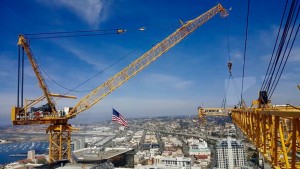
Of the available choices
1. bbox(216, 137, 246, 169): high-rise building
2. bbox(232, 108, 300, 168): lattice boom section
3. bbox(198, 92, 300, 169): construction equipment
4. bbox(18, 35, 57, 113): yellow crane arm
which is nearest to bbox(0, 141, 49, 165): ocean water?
bbox(216, 137, 246, 169): high-rise building

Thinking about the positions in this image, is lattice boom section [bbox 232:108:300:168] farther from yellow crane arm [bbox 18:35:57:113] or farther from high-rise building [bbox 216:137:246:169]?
high-rise building [bbox 216:137:246:169]

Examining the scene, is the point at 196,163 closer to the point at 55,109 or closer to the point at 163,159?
the point at 163,159

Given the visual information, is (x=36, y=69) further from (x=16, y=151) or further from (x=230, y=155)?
(x=16, y=151)

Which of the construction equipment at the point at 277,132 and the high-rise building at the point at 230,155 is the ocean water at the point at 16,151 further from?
the construction equipment at the point at 277,132

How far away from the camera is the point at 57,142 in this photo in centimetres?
2370

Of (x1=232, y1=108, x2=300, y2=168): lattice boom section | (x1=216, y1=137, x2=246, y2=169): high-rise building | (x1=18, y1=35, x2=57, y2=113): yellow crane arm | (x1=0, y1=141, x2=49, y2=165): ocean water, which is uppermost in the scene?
(x1=18, y1=35, x2=57, y2=113): yellow crane arm

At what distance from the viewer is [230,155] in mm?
57219

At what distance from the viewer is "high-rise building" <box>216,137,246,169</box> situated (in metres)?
57.0

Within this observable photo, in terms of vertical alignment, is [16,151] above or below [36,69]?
below

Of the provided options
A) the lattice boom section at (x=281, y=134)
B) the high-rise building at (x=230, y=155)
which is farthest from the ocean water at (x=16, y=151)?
the lattice boom section at (x=281, y=134)

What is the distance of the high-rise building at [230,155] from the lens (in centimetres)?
5697

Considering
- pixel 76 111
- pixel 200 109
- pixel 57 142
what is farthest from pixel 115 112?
pixel 200 109

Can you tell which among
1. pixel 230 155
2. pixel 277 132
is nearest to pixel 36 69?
pixel 277 132

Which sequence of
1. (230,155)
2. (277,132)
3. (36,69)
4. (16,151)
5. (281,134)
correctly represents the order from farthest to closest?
(16,151) < (230,155) < (36,69) < (277,132) < (281,134)
